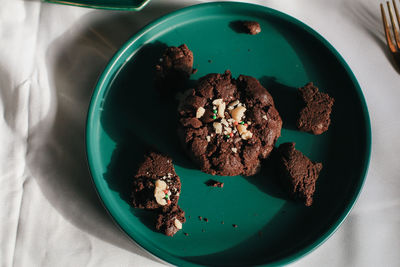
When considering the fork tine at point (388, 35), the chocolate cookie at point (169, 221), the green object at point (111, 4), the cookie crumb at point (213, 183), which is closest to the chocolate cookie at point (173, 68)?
the green object at point (111, 4)

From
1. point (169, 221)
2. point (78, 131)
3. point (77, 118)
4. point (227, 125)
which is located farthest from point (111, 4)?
point (169, 221)

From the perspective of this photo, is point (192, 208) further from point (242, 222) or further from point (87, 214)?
point (87, 214)

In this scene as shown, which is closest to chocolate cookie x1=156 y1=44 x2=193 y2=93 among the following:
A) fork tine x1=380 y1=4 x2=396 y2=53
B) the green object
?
the green object

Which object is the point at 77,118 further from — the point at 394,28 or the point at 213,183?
the point at 394,28

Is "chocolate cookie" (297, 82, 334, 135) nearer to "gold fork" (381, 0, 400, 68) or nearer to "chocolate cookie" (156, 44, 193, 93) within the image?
"gold fork" (381, 0, 400, 68)

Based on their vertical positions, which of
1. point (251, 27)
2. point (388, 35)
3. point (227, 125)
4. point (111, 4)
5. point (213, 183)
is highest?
point (388, 35)
